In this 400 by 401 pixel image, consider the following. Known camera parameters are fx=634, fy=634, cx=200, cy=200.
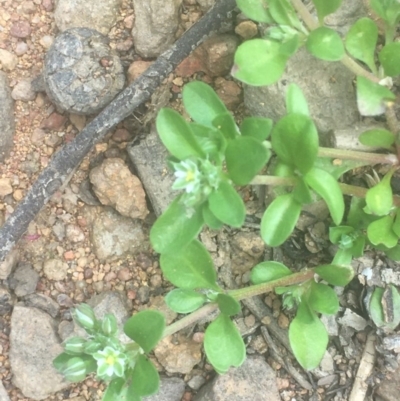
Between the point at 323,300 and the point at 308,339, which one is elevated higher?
the point at 323,300

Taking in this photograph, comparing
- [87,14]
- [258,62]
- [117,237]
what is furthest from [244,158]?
[87,14]

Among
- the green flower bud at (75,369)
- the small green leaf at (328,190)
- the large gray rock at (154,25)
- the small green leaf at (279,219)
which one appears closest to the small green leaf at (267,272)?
the small green leaf at (279,219)

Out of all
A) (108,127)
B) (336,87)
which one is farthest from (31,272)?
(336,87)

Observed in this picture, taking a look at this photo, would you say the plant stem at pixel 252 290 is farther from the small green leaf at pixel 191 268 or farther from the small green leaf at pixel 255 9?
the small green leaf at pixel 255 9

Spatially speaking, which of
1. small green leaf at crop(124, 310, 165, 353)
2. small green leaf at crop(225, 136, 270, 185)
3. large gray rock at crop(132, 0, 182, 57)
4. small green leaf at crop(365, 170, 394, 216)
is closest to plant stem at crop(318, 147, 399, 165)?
small green leaf at crop(365, 170, 394, 216)

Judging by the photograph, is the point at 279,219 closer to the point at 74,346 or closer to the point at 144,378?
the point at 144,378

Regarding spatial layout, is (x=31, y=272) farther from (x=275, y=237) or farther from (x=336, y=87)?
(x=336, y=87)

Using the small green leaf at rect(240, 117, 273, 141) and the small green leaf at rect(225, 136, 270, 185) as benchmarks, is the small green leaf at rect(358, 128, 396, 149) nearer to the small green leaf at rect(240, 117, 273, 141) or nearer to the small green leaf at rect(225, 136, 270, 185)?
the small green leaf at rect(240, 117, 273, 141)
